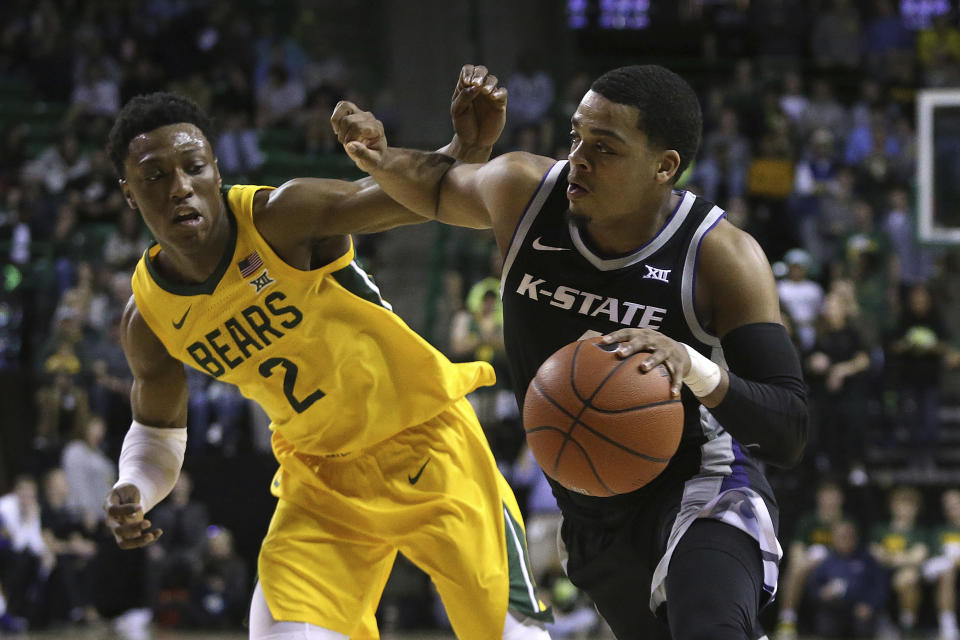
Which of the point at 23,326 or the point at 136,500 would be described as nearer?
the point at 136,500

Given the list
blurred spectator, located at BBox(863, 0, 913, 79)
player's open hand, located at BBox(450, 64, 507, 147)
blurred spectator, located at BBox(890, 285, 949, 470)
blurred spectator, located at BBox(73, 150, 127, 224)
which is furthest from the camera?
blurred spectator, located at BBox(863, 0, 913, 79)

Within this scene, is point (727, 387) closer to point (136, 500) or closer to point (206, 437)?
point (136, 500)

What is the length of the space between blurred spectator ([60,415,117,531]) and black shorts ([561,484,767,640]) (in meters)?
6.73

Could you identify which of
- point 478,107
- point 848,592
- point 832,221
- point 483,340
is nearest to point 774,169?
point 832,221

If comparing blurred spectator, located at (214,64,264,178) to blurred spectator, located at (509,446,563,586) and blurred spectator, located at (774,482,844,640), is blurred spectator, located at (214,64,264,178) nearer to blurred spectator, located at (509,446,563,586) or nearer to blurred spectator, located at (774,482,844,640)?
blurred spectator, located at (509,446,563,586)

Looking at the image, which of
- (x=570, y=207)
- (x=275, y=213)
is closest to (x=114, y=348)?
(x=275, y=213)

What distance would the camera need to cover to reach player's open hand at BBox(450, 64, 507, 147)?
3.85m

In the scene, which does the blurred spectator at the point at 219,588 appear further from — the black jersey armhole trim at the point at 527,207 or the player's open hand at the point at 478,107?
the black jersey armhole trim at the point at 527,207

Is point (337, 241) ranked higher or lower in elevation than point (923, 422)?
higher

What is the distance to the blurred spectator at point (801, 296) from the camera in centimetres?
1013

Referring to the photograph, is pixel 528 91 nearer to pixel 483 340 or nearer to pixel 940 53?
pixel 940 53

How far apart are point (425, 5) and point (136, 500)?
12.2 m

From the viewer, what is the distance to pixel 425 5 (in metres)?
15.1

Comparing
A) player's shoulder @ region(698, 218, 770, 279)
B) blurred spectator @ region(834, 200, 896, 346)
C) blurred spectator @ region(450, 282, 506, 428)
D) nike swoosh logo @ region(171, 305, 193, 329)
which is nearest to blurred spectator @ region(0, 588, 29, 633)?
blurred spectator @ region(450, 282, 506, 428)
